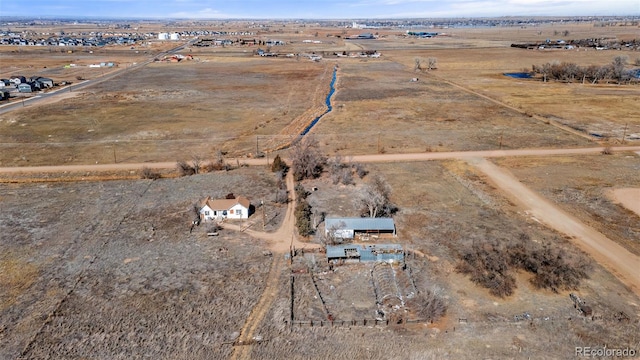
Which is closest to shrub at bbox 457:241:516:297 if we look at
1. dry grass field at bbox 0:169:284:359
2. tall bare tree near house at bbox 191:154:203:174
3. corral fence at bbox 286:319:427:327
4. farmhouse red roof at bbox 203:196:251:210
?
corral fence at bbox 286:319:427:327

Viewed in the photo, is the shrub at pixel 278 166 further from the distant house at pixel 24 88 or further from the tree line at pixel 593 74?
the tree line at pixel 593 74

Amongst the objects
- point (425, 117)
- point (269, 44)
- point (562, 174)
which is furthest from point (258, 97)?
point (269, 44)

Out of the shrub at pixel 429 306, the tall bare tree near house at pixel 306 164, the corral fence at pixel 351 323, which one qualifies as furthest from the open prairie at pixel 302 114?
the corral fence at pixel 351 323

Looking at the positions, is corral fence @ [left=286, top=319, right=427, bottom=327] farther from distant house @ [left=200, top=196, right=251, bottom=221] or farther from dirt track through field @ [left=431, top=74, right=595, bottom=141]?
dirt track through field @ [left=431, top=74, right=595, bottom=141]

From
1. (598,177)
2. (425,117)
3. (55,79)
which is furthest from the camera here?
(55,79)

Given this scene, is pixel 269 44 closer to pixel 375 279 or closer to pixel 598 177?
pixel 598 177
